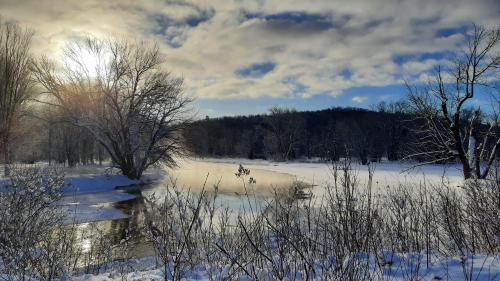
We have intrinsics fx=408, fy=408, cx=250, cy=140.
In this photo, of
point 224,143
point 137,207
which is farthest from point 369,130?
point 137,207

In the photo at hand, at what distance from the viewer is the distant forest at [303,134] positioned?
5706cm

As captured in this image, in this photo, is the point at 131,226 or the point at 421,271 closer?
the point at 421,271

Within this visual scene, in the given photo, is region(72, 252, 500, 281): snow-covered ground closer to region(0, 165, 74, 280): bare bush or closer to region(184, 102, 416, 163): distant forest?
region(0, 165, 74, 280): bare bush

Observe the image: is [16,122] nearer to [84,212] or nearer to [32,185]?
[84,212]

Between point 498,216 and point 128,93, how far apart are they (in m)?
28.5

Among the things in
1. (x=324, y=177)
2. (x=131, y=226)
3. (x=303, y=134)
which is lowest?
(x=131, y=226)

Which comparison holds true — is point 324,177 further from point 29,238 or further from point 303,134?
point 303,134

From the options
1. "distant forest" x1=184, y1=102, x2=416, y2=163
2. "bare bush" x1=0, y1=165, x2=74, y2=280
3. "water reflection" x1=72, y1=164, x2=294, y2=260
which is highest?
"distant forest" x1=184, y1=102, x2=416, y2=163

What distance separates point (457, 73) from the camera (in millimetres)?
18828

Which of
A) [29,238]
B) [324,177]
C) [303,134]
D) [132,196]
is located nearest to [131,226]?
[29,238]

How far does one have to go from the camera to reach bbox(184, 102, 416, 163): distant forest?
2247 inches

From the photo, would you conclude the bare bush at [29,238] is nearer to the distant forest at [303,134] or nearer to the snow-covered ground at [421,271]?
the snow-covered ground at [421,271]

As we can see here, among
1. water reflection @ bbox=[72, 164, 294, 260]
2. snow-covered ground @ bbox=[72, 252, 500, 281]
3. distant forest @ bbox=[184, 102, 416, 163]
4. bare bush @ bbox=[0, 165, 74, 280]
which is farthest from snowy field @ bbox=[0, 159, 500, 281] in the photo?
distant forest @ bbox=[184, 102, 416, 163]

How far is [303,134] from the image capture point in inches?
3273
